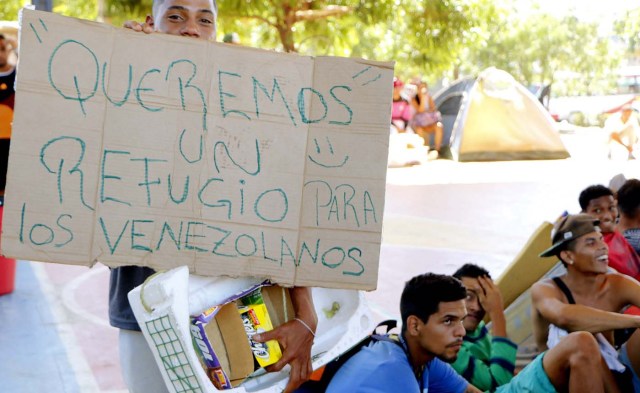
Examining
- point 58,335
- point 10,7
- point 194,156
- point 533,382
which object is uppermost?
point 10,7

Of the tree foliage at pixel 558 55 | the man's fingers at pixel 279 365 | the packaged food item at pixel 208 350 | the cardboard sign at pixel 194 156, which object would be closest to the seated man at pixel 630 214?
the cardboard sign at pixel 194 156

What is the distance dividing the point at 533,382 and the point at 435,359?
445mm

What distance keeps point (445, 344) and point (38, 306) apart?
4.04 m

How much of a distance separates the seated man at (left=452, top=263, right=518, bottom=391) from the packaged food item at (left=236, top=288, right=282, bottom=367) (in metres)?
1.97

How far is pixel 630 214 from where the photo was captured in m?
5.32

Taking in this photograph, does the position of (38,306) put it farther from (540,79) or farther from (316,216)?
(540,79)

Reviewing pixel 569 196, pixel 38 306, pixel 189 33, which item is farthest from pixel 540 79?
pixel 189 33

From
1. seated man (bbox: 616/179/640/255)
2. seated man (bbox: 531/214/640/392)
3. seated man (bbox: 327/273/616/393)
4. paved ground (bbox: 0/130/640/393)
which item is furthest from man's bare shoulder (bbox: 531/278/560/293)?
paved ground (bbox: 0/130/640/393)

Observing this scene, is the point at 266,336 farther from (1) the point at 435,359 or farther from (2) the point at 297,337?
(1) the point at 435,359

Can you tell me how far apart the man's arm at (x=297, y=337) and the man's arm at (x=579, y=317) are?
2115 mm

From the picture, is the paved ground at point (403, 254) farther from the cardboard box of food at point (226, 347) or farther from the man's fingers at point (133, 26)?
the man's fingers at point (133, 26)

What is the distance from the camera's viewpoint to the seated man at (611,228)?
489 centimetres

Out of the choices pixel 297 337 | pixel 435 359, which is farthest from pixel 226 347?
pixel 435 359

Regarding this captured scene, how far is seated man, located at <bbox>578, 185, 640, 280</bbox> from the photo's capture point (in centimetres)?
489
